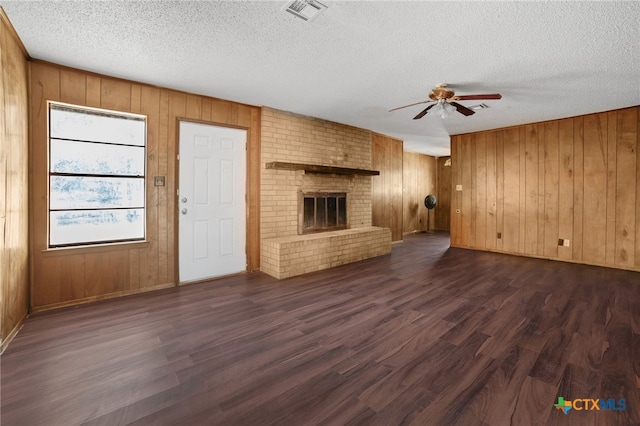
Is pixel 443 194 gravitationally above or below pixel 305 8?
below

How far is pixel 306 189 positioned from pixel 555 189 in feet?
14.9

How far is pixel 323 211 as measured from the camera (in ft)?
17.5

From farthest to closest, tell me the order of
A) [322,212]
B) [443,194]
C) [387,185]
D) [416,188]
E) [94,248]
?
[443,194] < [416,188] < [387,185] < [322,212] < [94,248]

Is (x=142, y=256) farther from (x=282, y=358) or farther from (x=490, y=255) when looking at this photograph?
(x=490, y=255)

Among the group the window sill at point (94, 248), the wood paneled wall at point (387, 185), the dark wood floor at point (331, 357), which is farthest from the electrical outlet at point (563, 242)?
the window sill at point (94, 248)

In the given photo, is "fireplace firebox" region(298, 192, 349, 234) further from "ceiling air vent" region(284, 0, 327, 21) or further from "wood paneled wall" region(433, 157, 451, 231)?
"wood paneled wall" region(433, 157, 451, 231)

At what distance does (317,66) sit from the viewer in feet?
10.00

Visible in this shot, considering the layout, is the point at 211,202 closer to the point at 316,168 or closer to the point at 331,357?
the point at 316,168

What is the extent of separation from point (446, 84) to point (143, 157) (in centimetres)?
385

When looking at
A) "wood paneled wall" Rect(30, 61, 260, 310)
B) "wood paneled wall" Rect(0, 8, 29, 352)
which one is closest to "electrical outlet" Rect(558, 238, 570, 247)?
"wood paneled wall" Rect(30, 61, 260, 310)

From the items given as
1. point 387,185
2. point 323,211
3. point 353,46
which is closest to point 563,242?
point 387,185

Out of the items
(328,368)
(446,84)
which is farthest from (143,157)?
(446,84)

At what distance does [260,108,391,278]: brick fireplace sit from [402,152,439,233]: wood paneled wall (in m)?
3.28

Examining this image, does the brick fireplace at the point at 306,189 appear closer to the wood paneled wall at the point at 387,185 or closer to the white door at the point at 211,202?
the white door at the point at 211,202
